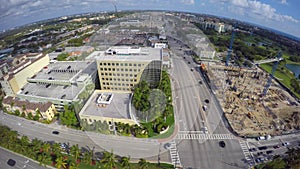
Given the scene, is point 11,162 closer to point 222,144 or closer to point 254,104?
point 222,144

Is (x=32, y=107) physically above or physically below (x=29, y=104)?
below

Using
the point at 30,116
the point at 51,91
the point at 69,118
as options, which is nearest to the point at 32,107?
the point at 30,116

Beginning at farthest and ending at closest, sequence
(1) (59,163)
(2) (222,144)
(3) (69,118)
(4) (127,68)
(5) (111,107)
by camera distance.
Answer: (4) (127,68) < (5) (111,107) < (3) (69,118) < (2) (222,144) < (1) (59,163)

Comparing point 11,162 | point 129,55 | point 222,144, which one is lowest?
point 11,162

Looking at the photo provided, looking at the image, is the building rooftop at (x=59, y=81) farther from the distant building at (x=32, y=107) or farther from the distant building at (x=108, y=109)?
the distant building at (x=108, y=109)

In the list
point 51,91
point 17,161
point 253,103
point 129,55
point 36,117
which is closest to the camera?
point 17,161

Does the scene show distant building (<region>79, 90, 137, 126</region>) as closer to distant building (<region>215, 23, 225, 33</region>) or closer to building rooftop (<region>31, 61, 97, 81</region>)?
building rooftop (<region>31, 61, 97, 81</region>)

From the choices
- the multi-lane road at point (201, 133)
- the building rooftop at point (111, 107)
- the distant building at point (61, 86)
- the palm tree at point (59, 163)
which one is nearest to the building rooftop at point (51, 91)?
the distant building at point (61, 86)

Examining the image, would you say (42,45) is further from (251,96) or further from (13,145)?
(251,96)
